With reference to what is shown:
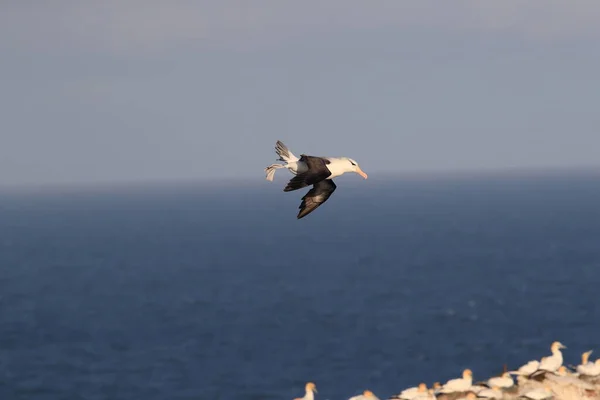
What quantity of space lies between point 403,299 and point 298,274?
130 feet

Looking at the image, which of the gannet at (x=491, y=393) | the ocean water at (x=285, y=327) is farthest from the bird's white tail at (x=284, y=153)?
the ocean water at (x=285, y=327)

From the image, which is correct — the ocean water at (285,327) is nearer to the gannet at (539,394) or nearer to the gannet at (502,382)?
the gannet at (502,382)

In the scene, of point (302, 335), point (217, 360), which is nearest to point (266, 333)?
point (302, 335)

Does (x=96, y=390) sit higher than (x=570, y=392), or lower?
lower

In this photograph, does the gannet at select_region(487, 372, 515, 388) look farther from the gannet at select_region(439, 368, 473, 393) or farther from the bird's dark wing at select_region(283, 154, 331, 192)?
the bird's dark wing at select_region(283, 154, 331, 192)

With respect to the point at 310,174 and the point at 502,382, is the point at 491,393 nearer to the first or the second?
the point at 502,382

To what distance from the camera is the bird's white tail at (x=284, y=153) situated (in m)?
22.2

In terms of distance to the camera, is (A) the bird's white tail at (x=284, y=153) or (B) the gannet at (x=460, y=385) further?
(B) the gannet at (x=460, y=385)

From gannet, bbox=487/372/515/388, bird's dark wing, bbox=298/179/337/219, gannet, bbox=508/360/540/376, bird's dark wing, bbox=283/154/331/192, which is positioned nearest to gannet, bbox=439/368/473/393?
gannet, bbox=487/372/515/388

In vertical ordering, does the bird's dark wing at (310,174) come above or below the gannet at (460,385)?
above

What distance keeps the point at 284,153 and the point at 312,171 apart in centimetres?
262

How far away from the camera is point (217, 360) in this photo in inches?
4547

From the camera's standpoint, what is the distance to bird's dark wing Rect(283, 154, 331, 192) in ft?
61.9

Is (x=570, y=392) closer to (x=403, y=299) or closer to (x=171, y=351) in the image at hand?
(x=171, y=351)
